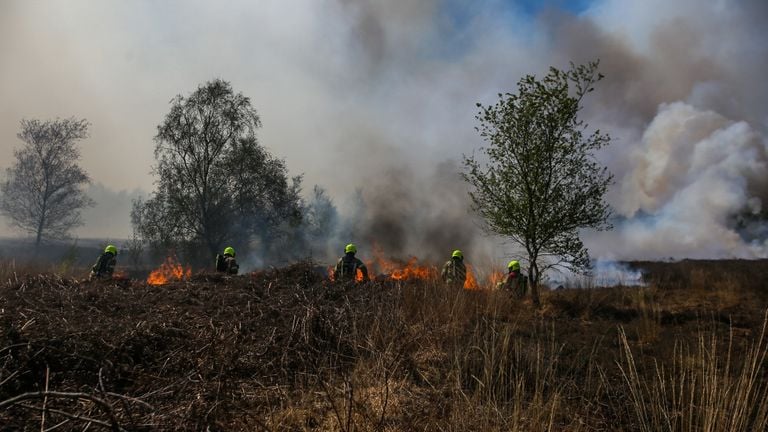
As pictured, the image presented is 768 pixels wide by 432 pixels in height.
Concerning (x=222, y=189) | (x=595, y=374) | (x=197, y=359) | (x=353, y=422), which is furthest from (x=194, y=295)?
(x=222, y=189)

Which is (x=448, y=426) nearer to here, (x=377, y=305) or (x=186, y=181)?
(x=377, y=305)

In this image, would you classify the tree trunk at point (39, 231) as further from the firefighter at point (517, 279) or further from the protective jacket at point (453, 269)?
the firefighter at point (517, 279)

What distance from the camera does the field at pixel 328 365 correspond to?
3.17 meters

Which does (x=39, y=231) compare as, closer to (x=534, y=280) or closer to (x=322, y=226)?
(x=322, y=226)

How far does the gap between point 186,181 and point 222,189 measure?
1826 millimetres

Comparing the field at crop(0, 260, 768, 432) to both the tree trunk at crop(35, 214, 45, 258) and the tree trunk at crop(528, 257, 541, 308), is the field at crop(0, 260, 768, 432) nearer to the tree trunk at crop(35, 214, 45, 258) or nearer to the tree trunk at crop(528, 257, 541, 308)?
the tree trunk at crop(528, 257, 541, 308)

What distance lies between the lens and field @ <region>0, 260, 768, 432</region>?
10.4 feet

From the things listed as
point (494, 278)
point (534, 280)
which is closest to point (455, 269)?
point (494, 278)

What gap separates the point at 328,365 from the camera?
468cm

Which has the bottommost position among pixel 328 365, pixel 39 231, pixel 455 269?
pixel 328 365

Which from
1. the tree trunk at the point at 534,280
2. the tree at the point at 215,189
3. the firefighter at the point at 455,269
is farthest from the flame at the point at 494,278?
the tree at the point at 215,189

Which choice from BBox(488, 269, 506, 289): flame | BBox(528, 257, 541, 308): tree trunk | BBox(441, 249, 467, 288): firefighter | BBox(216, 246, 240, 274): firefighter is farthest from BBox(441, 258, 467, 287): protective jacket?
BBox(216, 246, 240, 274): firefighter

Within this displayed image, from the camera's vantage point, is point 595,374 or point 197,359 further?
point 595,374

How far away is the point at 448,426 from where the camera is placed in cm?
343
